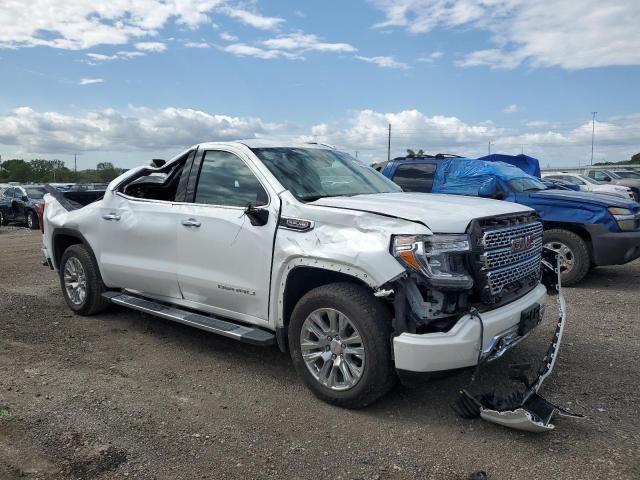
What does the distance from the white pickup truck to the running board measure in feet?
0.05

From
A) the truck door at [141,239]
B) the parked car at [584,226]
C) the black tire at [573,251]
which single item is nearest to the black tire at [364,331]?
the truck door at [141,239]

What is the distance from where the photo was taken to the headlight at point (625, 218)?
293 inches

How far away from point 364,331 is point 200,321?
5.39 feet

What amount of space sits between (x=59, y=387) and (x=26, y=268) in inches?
251

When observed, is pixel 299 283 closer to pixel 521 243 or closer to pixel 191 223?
pixel 191 223

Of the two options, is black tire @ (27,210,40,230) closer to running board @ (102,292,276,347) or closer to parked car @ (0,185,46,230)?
parked car @ (0,185,46,230)

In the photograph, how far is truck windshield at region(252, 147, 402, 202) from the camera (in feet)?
14.5

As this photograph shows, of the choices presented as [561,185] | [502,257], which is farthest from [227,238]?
[561,185]

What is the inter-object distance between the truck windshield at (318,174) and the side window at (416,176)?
4871 millimetres

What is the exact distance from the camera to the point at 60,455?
330 cm

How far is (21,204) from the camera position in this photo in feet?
68.8

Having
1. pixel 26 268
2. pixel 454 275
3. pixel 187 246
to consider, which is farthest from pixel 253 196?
pixel 26 268

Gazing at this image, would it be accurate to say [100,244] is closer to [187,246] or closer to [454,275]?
[187,246]

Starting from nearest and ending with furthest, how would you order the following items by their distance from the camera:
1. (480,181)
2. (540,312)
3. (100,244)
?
(540,312)
(100,244)
(480,181)
